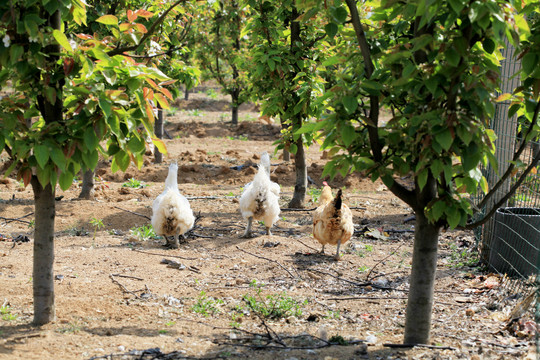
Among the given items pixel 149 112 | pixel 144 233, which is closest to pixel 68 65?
pixel 149 112

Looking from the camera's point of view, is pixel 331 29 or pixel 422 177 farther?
pixel 331 29

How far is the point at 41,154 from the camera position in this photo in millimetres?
3143

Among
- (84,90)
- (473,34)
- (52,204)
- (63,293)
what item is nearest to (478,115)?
(473,34)

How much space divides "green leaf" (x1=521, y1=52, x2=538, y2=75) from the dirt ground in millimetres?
1991

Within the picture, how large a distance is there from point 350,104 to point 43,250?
2.53m

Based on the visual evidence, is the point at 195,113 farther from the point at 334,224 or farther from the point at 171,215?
the point at 334,224

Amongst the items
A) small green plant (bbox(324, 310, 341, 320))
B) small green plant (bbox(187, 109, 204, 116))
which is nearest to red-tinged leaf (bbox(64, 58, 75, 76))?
small green plant (bbox(324, 310, 341, 320))

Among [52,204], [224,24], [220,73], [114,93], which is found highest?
[224,24]

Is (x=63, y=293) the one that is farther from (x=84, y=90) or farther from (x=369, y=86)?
(x=369, y=86)

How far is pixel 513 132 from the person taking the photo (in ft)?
21.1

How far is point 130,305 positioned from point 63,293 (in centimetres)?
68

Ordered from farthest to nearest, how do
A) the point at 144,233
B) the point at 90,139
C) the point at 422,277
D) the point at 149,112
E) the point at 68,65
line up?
the point at 144,233, the point at 422,277, the point at 149,112, the point at 68,65, the point at 90,139

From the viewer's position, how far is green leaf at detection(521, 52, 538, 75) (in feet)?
10.6

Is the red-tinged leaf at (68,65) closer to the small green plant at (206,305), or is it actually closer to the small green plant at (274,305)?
the small green plant at (206,305)
